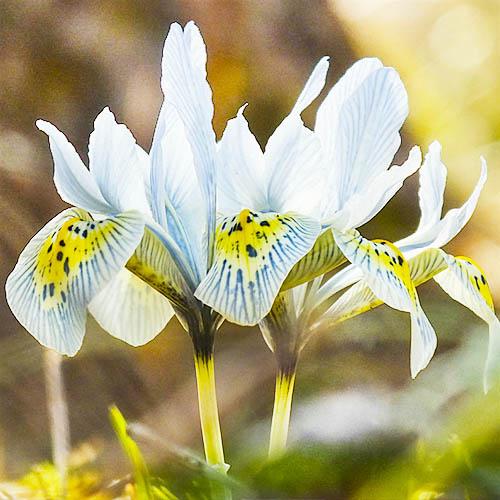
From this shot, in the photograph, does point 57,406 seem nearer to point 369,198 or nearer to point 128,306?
point 128,306

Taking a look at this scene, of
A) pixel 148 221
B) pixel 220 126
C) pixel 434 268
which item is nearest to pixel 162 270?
pixel 148 221

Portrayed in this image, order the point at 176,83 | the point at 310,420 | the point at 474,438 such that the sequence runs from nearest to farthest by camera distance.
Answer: the point at 474,438, the point at 176,83, the point at 310,420

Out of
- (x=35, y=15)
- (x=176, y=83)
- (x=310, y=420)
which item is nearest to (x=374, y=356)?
(x=310, y=420)

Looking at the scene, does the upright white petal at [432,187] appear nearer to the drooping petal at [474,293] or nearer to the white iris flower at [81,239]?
the drooping petal at [474,293]

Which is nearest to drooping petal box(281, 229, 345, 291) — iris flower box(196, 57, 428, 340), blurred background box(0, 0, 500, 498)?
iris flower box(196, 57, 428, 340)

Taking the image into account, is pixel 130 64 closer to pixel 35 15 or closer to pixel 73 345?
pixel 35 15
